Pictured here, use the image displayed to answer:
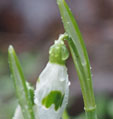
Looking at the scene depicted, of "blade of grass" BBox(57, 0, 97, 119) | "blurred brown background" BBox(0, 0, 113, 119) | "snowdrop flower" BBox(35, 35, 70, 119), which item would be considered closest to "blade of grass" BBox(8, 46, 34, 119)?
"snowdrop flower" BBox(35, 35, 70, 119)

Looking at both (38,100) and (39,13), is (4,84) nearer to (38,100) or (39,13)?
(38,100)

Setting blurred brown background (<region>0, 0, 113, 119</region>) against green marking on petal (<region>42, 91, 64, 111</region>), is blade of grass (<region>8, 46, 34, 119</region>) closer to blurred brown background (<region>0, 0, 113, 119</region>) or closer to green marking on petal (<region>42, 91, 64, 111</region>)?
green marking on petal (<region>42, 91, 64, 111</region>)

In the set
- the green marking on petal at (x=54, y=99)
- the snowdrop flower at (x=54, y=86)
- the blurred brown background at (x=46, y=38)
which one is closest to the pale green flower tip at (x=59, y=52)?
the snowdrop flower at (x=54, y=86)

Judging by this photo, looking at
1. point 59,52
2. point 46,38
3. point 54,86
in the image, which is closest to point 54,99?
point 54,86

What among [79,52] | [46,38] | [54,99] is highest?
[79,52]

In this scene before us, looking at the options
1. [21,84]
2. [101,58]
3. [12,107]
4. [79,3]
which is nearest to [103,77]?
[101,58]

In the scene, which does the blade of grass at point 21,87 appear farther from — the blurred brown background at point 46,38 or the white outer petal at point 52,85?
the blurred brown background at point 46,38

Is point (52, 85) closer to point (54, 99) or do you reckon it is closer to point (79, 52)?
point (54, 99)
